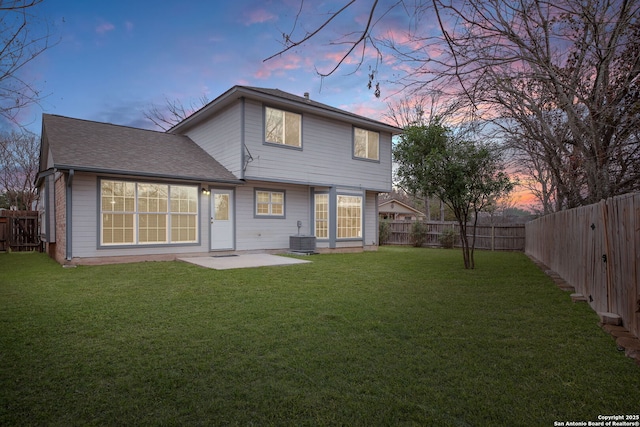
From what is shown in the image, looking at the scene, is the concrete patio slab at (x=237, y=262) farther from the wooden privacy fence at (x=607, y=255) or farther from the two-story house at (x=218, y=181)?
the wooden privacy fence at (x=607, y=255)

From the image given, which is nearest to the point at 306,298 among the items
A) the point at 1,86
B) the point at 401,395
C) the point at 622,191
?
the point at 401,395

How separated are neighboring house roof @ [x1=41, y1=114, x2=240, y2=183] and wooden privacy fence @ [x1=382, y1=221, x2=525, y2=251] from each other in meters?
11.5

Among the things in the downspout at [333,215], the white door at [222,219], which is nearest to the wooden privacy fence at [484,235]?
the downspout at [333,215]

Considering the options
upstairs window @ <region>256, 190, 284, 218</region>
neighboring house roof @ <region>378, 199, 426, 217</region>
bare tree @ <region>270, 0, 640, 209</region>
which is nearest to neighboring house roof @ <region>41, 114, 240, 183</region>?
upstairs window @ <region>256, 190, 284, 218</region>

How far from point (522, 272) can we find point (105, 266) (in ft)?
33.6

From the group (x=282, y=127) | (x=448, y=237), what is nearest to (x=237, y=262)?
(x=282, y=127)

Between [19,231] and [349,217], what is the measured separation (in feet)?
42.9

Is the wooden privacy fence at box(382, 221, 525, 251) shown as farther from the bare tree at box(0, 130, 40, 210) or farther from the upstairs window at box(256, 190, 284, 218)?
the bare tree at box(0, 130, 40, 210)

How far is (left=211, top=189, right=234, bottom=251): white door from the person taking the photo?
1115 centimetres

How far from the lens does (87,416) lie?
2.17m

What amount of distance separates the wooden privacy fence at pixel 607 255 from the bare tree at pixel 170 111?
22160mm

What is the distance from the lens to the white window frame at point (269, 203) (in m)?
12.0

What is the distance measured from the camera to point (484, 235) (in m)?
17.5

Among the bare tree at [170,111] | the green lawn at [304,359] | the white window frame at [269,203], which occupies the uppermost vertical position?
the bare tree at [170,111]
